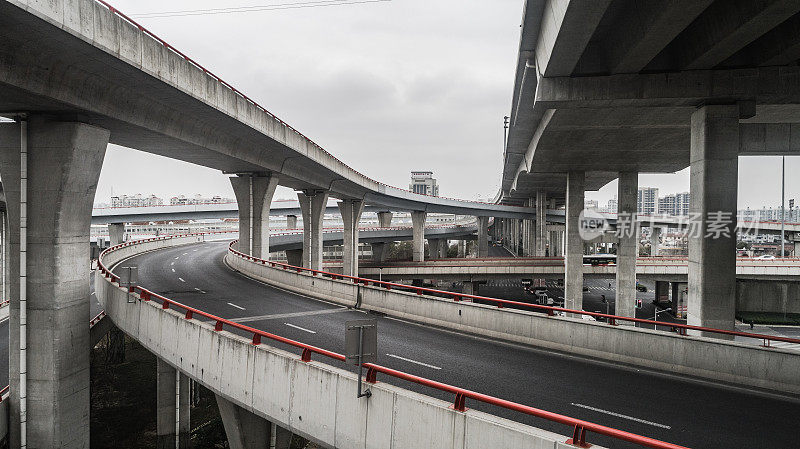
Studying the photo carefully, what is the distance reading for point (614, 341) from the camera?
12.9 m

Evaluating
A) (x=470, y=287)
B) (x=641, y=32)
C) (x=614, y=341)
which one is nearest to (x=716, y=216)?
(x=614, y=341)

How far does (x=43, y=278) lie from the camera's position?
15047mm

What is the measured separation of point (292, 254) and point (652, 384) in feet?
196

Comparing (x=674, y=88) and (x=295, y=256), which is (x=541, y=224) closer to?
(x=295, y=256)

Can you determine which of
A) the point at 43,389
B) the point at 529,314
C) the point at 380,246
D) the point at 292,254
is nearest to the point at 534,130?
the point at 529,314

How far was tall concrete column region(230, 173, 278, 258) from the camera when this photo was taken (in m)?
31.8

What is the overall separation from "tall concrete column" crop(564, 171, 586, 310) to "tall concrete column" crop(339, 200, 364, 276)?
81.1 feet

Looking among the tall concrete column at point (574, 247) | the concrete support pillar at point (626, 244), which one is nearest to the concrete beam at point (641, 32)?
the concrete support pillar at point (626, 244)

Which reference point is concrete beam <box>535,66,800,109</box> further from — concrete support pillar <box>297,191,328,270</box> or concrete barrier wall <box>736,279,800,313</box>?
concrete support pillar <box>297,191,328,270</box>

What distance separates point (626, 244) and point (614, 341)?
83.4 feet

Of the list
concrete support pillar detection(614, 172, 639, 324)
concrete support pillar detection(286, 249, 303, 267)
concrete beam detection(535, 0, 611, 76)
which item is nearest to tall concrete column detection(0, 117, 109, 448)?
concrete beam detection(535, 0, 611, 76)

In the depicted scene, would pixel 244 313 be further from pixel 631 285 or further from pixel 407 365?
pixel 631 285

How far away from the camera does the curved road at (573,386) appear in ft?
28.1

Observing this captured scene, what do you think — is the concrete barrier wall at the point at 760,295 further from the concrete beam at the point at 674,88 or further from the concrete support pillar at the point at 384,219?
the concrete support pillar at the point at 384,219
